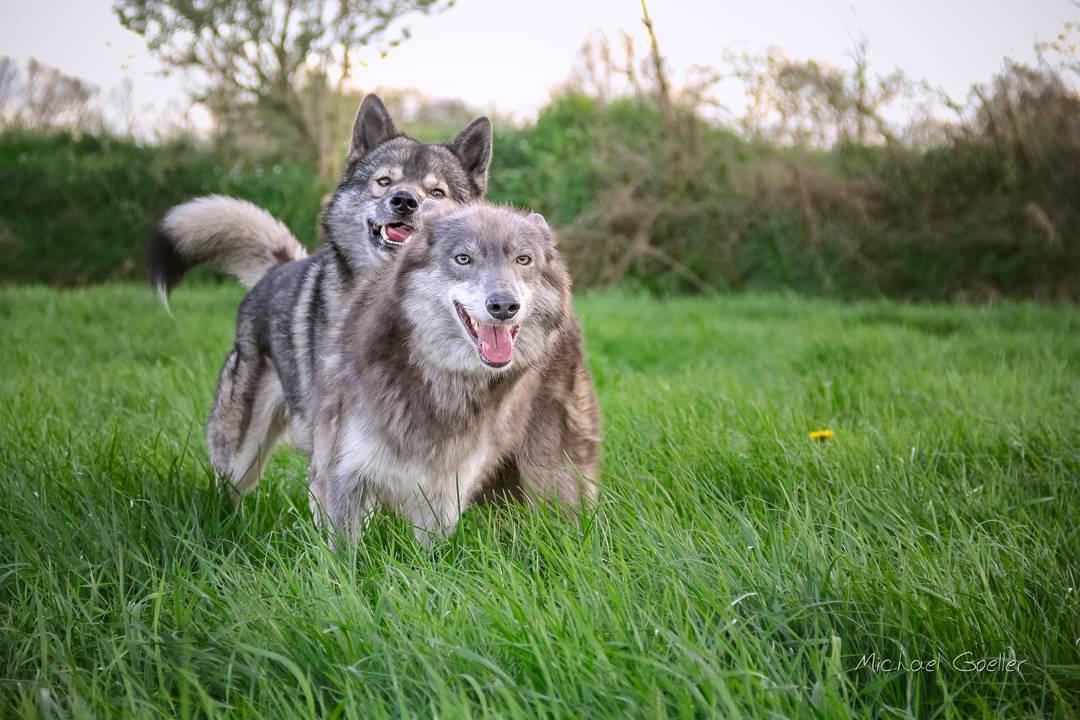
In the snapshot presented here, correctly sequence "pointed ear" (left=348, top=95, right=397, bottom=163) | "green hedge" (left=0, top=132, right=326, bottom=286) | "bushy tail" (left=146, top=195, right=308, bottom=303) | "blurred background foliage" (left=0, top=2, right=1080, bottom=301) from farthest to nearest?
"green hedge" (left=0, top=132, right=326, bottom=286), "blurred background foliage" (left=0, top=2, right=1080, bottom=301), "pointed ear" (left=348, top=95, right=397, bottom=163), "bushy tail" (left=146, top=195, right=308, bottom=303)

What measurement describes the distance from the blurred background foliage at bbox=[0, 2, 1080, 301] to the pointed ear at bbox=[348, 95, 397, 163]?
5781mm

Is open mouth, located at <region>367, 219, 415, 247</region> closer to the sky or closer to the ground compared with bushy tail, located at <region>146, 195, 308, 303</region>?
closer to the sky

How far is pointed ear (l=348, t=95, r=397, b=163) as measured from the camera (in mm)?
4355

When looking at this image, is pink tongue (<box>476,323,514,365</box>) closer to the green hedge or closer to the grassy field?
the grassy field

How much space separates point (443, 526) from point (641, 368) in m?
4.27

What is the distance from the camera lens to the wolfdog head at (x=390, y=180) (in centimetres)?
385

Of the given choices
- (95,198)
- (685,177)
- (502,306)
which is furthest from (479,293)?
(95,198)

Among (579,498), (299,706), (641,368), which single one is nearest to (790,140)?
(641,368)

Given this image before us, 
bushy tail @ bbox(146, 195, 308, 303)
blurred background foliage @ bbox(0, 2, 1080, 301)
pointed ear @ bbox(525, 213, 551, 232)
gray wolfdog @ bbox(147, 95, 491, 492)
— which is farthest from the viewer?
blurred background foliage @ bbox(0, 2, 1080, 301)

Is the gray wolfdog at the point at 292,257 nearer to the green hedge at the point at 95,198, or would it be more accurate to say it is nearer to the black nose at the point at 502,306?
the black nose at the point at 502,306

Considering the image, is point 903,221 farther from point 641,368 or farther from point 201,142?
point 201,142

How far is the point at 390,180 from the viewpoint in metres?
4.12

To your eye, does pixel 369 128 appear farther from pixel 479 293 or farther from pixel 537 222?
pixel 479 293

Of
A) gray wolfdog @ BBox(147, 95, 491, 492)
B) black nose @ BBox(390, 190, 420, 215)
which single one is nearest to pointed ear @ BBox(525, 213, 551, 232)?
gray wolfdog @ BBox(147, 95, 491, 492)
